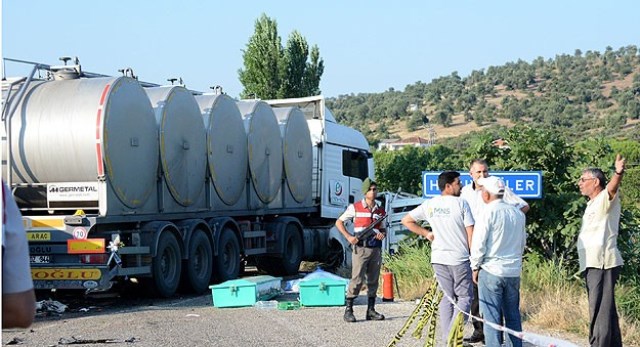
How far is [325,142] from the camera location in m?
21.2

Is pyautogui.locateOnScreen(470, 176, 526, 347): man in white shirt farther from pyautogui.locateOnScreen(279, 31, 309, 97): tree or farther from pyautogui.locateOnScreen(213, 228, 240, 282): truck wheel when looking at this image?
pyautogui.locateOnScreen(279, 31, 309, 97): tree

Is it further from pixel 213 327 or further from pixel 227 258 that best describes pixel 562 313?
pixel 227 258

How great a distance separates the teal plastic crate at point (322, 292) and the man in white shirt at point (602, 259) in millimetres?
4752

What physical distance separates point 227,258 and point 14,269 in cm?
1412

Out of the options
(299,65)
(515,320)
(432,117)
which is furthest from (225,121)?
(432,117)

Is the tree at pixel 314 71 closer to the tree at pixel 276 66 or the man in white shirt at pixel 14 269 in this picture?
the tree at pixel 276 66

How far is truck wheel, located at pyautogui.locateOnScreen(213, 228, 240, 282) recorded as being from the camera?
1658 cm

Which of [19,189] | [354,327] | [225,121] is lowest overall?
[354,327]

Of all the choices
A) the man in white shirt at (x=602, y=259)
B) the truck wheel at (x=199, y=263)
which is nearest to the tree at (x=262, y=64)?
the truck wheel at (x=199, y=263)

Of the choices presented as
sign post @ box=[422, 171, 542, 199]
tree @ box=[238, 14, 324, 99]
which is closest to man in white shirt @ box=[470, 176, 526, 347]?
sign post @ box=[422, 171, 542, 199]

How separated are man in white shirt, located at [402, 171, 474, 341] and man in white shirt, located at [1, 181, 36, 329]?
634cm

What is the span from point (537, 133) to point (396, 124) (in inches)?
3276

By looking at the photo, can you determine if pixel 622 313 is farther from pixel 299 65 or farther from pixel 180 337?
pixel 299 65

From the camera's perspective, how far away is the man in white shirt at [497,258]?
26.1 feet
